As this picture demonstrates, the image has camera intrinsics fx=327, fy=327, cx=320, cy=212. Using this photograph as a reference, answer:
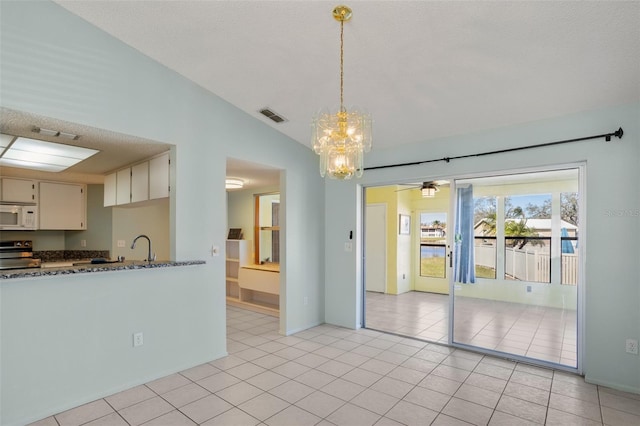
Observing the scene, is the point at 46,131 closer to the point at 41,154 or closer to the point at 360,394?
the point at 41,154

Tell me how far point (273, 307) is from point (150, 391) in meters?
2.99

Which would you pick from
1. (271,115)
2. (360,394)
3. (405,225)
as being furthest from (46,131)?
(405,225)

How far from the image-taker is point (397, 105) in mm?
3488

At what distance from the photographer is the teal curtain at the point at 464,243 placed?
4.08m

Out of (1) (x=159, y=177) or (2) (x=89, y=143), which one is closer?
(2) (x=89, y=143)

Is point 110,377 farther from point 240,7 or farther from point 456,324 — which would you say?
point 456,324

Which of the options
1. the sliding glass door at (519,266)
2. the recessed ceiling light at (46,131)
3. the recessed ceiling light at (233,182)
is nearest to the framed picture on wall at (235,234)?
the recessed ceiling light at (233,182)

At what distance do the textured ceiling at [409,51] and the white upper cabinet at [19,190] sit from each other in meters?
3.55

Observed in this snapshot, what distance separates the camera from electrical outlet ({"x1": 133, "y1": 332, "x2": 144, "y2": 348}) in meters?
2.99

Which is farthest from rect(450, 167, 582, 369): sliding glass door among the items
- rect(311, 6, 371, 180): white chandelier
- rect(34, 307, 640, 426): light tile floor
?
rect(311, 6, 371, 180): white chandelier

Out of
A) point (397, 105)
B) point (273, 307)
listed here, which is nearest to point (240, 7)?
point (397, 105)

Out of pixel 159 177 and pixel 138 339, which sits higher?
pixel 159 177

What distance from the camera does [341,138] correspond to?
7.95 feet

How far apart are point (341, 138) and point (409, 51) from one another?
95cm
